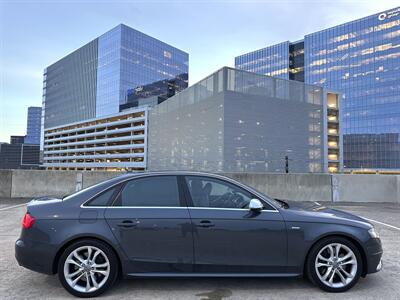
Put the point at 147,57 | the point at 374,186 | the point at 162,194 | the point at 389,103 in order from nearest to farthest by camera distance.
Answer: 1. the point at 162,194
2. the point at 374,186
3. the point at 389,103
4. the point at 147,57

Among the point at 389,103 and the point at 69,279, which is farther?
the point at 389,103

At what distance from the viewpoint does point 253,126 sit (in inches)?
2244

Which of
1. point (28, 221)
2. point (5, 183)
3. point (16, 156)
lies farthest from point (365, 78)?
point (16, 156)

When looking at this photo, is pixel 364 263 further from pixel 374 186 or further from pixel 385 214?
pixel 374 186

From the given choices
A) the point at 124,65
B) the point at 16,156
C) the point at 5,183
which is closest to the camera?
the point at 5,183

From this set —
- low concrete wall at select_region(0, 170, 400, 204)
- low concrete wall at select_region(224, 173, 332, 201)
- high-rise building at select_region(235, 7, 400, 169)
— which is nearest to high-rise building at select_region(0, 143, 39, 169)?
high-rise building at select_region(235, 7, 400, 169)

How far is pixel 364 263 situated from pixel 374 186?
10.0 m

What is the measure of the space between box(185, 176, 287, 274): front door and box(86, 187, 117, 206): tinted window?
99 cm

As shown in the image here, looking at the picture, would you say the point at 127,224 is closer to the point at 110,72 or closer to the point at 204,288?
the point at 204,288

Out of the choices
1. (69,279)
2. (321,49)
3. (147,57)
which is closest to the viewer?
(69,279)

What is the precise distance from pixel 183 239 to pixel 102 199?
109 centimetres

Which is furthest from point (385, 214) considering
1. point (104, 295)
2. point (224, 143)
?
point (224, 143)

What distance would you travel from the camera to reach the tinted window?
12.7 feet

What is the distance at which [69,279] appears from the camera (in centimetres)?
370
